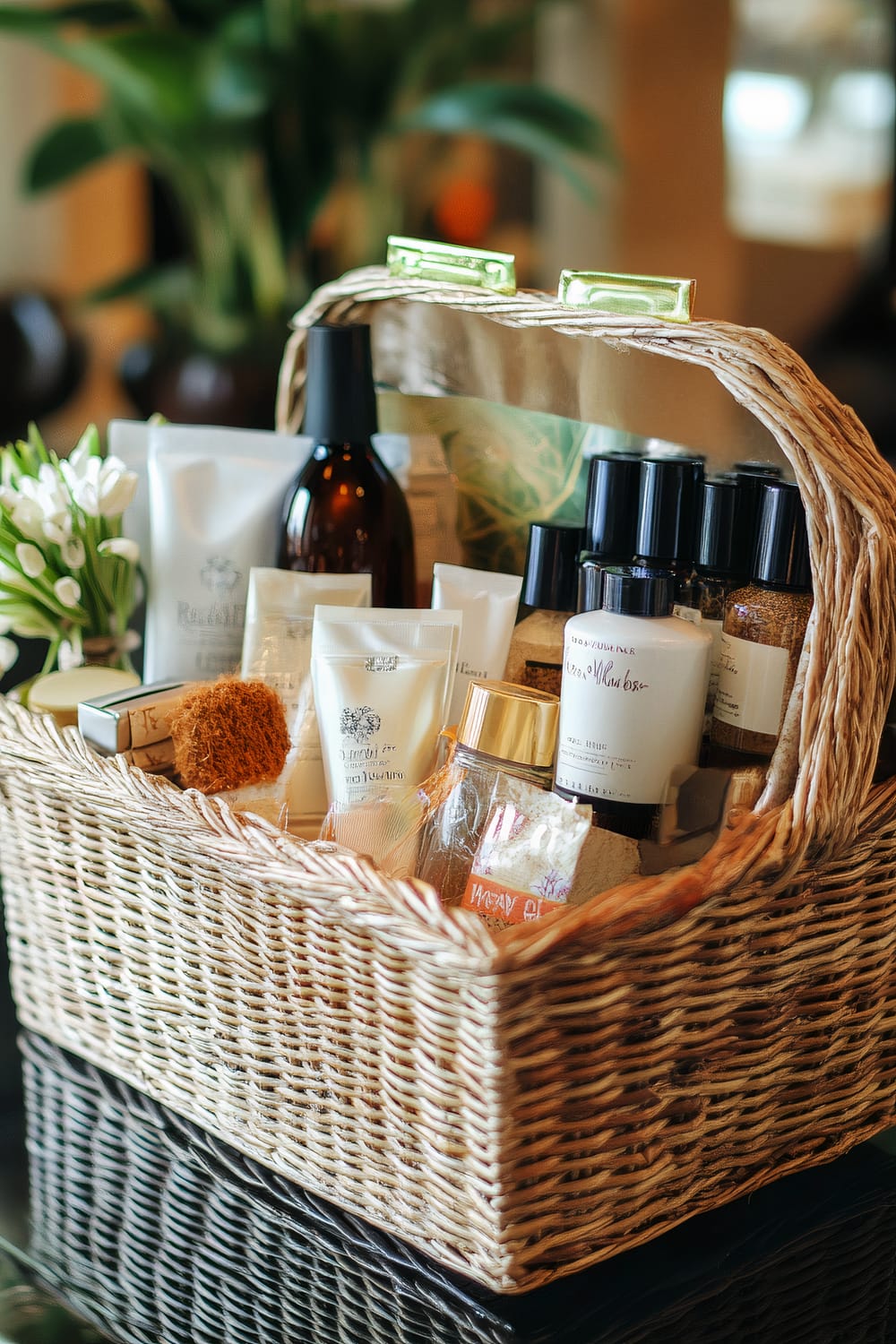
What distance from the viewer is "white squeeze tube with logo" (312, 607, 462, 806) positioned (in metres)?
0.60

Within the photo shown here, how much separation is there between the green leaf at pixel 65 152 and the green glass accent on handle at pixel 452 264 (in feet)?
4.35

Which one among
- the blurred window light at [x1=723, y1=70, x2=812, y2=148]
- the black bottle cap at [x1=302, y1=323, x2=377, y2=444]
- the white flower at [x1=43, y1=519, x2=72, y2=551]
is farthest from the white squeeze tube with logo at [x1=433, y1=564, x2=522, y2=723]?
the blurred window light at [x1=723, y1=70, x2=812, y2=148]

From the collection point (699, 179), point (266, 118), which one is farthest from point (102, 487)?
point (699, 179)

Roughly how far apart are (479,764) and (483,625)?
0.38 ft

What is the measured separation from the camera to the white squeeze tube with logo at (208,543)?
2.35 ft

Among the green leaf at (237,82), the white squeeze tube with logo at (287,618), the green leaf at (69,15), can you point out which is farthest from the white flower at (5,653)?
the green leaf at (69,15)

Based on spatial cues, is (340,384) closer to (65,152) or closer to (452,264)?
(452,264)

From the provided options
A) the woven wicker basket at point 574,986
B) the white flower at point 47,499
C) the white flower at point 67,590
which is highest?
the white flower at point 47,499

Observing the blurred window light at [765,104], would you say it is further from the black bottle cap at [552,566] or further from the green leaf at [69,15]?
the black bottle cap at [552,566]

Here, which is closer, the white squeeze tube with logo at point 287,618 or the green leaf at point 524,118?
the white squeeze tube with logo at point 287,618

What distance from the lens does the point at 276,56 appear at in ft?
5.48

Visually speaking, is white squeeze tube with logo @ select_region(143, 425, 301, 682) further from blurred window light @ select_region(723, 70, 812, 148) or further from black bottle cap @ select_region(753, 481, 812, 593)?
blurred window light @ select_region(723, 70, 812, 148)

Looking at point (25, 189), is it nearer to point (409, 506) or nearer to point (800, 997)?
point (409, 506)

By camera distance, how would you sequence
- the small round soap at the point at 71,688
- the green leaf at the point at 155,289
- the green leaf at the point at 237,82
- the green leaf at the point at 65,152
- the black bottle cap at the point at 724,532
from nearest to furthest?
the black bottle cap at the point at 724,532, the small round soap at the point at 71,688, the green leaf at the point at 237,82, the green leaf at the point at 65,152, the green leaf at the point at 155,289
